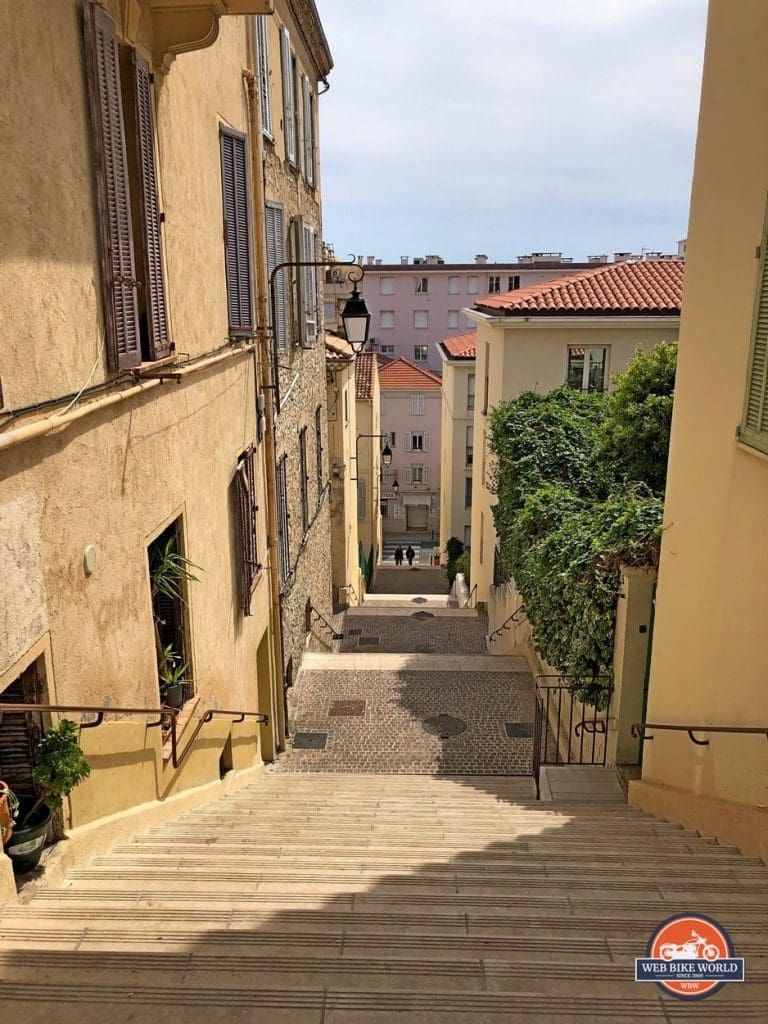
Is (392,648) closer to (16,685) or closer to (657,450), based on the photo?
(657,450)

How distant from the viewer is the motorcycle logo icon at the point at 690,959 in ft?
11.1

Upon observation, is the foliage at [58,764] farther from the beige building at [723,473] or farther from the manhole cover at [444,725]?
the manhole cover at [444,725]

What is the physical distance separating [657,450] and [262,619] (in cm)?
669

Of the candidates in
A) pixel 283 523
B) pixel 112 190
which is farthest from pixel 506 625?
pixel 112 190

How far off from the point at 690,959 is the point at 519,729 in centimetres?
859

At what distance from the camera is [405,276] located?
173 feet

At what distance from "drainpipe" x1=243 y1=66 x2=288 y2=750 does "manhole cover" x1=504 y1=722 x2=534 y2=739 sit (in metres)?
3.58

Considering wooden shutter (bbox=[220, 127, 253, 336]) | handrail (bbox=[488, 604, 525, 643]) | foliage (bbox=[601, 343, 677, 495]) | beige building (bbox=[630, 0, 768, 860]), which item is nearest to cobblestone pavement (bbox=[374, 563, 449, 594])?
handrail (bbox=[488, 604, 525, 643])

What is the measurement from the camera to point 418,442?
4606 cm

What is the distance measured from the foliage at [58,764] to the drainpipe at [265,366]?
6.01m

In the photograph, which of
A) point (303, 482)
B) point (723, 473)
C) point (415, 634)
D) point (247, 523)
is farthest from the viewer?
point (415, 634)

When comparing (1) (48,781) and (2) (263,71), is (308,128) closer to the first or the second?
(2) (263,71)

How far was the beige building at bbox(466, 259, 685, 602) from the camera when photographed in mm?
16516

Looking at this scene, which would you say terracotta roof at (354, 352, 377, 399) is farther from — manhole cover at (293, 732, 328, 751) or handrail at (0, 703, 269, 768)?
handrail at (0, 703, 269, 768)
